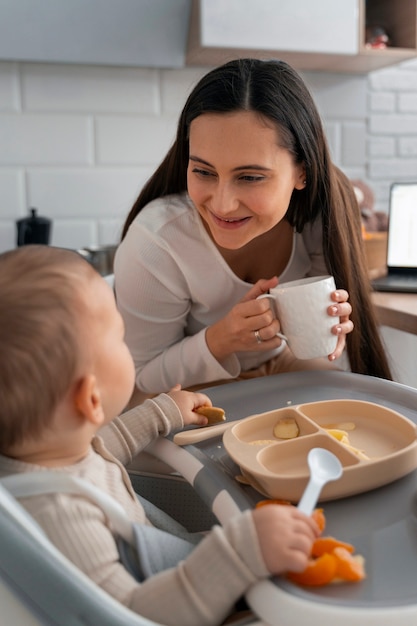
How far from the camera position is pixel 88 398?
650 millimetres

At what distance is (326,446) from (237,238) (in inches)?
18.7

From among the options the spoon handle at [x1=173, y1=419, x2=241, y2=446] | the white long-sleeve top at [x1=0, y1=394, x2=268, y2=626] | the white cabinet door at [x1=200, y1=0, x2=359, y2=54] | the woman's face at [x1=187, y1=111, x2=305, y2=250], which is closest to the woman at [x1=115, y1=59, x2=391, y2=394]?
the woman's face at [x1=187, y1=111, x2=305, y2=250]

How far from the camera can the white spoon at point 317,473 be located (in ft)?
2.06

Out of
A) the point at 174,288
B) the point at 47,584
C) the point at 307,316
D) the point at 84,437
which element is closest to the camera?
the point at 47,584

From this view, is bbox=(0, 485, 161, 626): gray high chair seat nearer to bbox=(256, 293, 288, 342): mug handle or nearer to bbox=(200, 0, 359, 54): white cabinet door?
bbox=(256, 293, 288, 342): mug handle

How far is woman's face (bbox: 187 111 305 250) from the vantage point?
3.51ft

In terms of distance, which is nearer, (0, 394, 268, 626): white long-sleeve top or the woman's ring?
(0, 394, 268, 626): white long-sleeve top

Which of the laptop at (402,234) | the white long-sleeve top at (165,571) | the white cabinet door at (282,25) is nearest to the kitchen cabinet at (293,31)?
the white cabinet door at (282,25)

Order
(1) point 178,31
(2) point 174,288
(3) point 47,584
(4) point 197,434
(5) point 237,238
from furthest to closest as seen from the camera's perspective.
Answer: (1) point 178,31 → (2) point 174,288 → (5) point 237,238 → (4) point 197,434 → (3) point 47,584

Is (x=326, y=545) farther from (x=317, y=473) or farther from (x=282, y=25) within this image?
(x=282, y=25)

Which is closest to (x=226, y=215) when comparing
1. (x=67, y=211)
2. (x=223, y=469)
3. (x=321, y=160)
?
(x=321, y=160)

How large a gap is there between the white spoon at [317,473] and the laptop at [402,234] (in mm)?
1071

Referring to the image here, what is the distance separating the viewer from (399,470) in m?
0.71

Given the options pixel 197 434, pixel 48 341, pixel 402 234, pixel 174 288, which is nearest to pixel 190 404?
pixel 197 434
